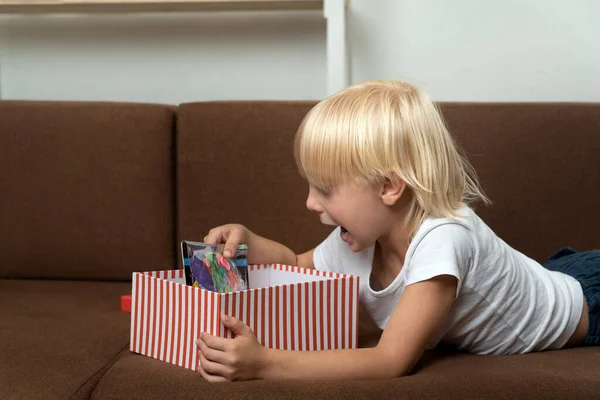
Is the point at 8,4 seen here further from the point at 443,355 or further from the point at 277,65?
the point at 443,355

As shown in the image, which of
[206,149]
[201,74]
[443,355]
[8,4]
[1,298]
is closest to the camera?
[443,355]

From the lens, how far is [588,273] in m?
1.49

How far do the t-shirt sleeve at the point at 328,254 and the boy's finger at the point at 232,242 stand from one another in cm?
20

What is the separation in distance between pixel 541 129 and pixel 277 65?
803 mm

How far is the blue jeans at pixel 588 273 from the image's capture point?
1.44 metres

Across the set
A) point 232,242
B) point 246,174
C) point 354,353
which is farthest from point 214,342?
point 246,174

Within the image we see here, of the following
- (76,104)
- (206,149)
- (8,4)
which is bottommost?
(206,149)

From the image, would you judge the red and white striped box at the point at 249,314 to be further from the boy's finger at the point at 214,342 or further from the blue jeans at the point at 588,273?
the blue jeans at the point at 588,273

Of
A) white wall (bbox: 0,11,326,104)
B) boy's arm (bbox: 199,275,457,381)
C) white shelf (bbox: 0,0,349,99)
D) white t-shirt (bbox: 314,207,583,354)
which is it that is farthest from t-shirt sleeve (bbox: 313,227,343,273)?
white wall (bbox: 0,11,326,104)

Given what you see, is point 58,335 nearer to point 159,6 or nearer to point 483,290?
point 483,290

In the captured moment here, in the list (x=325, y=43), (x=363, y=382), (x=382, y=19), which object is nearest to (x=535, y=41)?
(x=382, y=19)

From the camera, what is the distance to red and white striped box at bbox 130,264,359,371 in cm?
114

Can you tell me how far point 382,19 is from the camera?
2.17 metres

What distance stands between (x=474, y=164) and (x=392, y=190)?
513 millimetres
